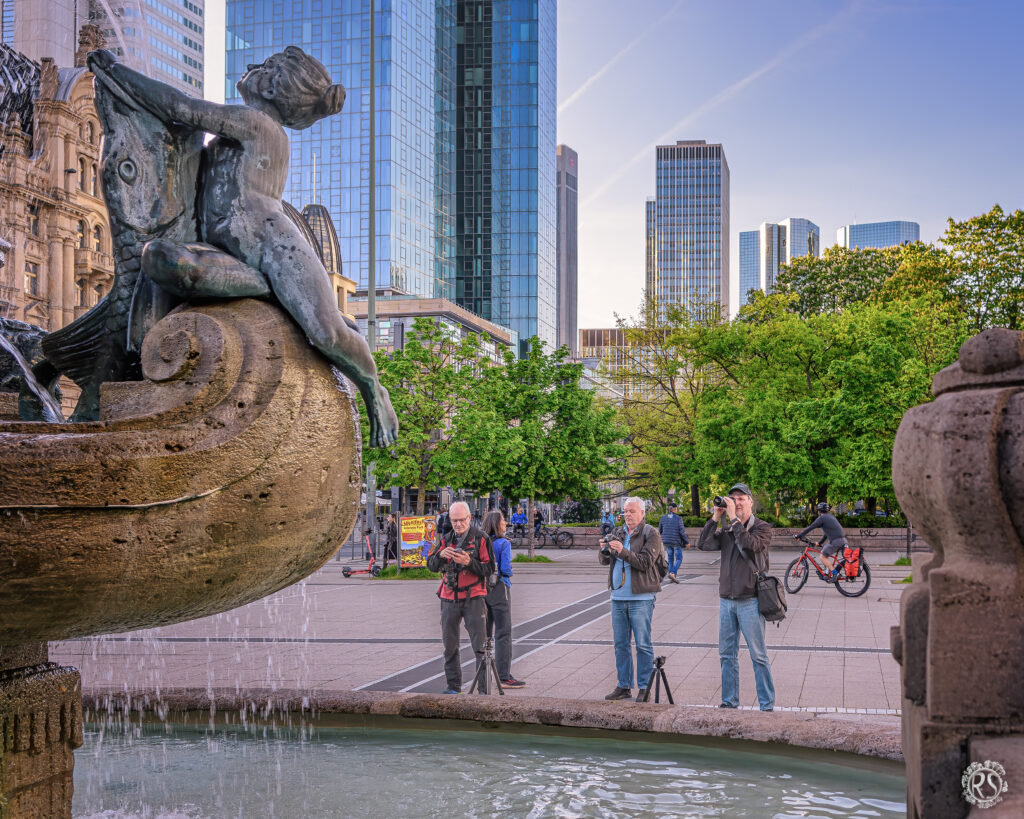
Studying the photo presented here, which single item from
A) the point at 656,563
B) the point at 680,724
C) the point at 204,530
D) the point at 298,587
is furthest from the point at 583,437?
the point at 204,530

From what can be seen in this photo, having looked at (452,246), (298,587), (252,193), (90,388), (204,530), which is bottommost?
(298,587)

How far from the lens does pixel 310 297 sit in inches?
157

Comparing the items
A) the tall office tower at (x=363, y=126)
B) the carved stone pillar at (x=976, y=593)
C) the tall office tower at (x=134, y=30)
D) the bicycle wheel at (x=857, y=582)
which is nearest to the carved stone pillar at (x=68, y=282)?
the tall office tower at (x=134, y=30)

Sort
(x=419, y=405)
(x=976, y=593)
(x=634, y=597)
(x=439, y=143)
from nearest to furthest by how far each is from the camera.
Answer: (x=976, y=593)
(x=634, y=597)
(x=419, y=405)
(x=439, y=143)

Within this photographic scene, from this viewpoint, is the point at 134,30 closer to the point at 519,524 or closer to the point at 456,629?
the point at 456,629

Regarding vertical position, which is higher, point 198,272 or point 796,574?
point 198,272

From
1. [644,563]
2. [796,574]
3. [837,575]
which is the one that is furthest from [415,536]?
[644,563]

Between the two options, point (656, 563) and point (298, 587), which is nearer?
point (656, 563)

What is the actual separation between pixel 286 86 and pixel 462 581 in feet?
17.6

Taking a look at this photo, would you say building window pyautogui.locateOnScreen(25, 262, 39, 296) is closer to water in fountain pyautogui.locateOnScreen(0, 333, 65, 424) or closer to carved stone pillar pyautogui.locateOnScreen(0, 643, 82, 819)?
water in fountain pyautogui.locateOnScreen(0, 333, 65, 424)

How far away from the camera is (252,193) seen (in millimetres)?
4172

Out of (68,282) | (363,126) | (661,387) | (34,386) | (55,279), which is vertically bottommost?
(34,386)

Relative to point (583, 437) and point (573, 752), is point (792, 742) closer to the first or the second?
point (573, 752)

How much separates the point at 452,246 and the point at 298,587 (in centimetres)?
9726
